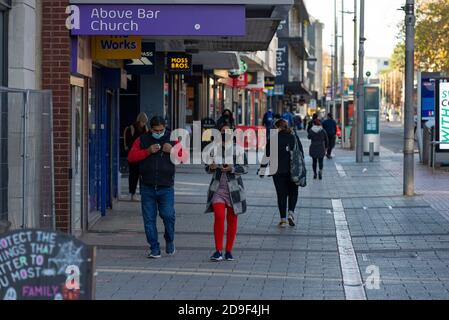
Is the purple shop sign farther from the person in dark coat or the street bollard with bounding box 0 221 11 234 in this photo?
the person in dark coat

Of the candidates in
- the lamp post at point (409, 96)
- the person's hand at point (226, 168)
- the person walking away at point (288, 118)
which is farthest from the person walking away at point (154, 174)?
the lamp post at point (409, 96)

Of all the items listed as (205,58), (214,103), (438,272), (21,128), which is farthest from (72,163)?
(214,103)

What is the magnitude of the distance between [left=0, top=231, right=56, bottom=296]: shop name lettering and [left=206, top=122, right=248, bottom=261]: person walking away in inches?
226

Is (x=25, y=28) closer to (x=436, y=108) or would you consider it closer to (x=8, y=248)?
(x=8, y=248)

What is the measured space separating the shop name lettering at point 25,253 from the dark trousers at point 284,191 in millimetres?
9592

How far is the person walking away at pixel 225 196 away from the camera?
11797 millimetres

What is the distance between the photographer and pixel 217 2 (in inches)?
518

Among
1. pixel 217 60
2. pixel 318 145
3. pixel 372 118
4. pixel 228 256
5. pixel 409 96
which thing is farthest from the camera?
pixel 372 118

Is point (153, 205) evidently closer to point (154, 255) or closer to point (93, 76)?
point (154, 255)

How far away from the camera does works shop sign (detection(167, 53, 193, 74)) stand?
24.6m

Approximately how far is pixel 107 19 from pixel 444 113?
53.2ft

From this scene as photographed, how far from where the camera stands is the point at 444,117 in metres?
27.5

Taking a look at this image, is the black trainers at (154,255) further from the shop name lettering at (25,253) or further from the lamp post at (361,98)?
the lamp post at (361,98)

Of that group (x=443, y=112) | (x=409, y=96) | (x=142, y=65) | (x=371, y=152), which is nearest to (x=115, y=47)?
(x=142, y=65)
